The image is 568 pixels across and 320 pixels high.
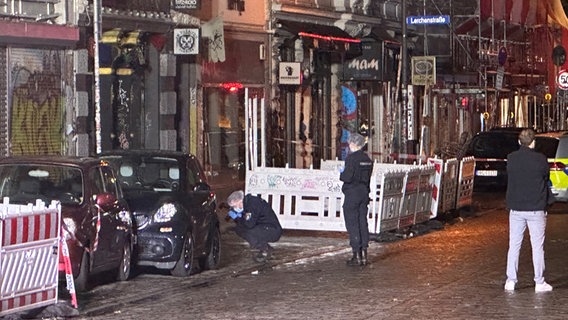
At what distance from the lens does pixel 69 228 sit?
14.3 meters

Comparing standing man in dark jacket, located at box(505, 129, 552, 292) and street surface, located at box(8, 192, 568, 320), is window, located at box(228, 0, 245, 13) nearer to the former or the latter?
street surface, located at box(8, 192, 568, 320)

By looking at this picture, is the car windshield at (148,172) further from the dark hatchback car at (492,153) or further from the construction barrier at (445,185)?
the dark hatchback car at (492,153)

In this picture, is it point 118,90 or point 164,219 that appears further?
point 118,90

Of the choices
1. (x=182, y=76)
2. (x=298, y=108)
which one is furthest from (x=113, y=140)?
(x=298, y=108)

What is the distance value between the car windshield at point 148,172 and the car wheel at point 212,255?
35.5 inches

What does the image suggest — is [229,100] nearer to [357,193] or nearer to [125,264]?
[357,193]

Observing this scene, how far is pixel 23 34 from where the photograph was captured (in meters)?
23.4

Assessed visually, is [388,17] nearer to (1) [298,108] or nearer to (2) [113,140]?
(1) [298,108]

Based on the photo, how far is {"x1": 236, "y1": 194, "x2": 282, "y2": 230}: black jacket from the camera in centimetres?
1798

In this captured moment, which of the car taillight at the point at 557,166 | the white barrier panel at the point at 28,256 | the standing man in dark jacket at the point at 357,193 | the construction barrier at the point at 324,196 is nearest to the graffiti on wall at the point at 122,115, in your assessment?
the construction barrier at the point at 324,196

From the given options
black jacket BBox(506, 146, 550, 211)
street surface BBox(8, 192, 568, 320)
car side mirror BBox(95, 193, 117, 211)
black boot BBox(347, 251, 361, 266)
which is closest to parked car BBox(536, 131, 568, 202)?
street surface BBox(8, 192, 568, 320)

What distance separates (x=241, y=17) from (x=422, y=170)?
32.8 ft

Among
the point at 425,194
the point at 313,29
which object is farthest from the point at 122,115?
the point at 313,29

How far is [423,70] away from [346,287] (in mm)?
20225
